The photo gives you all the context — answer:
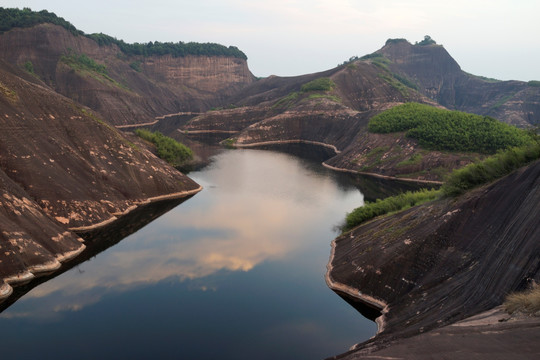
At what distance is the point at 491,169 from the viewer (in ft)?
125

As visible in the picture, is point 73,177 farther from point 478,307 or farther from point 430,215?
point 478,307

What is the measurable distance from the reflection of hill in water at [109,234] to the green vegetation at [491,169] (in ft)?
110

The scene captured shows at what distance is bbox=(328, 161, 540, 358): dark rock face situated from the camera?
25491mm

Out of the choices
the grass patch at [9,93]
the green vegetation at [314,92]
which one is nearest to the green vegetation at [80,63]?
the green vegetation at [314,92]

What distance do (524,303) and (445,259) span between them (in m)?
12.6

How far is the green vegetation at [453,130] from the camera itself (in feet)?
285

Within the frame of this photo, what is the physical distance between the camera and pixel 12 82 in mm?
57094

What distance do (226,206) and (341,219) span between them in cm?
1584

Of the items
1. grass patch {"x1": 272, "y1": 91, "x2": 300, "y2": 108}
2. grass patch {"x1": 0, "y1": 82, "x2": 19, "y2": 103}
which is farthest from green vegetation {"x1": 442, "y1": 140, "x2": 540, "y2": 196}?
grass patch {"x1": 272, "y1": 91, "x2": 300, "y2": 108}

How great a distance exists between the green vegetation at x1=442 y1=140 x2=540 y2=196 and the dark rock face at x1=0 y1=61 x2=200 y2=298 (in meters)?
35.3

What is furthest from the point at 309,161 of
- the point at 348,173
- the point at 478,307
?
the point at 478,307

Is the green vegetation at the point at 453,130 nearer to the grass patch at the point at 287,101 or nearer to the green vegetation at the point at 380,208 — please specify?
the green vegetation at the point at 380,208

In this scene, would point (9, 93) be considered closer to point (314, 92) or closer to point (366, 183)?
point (366, 183)

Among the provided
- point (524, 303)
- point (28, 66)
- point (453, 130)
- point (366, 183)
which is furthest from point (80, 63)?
point (524, 303)
